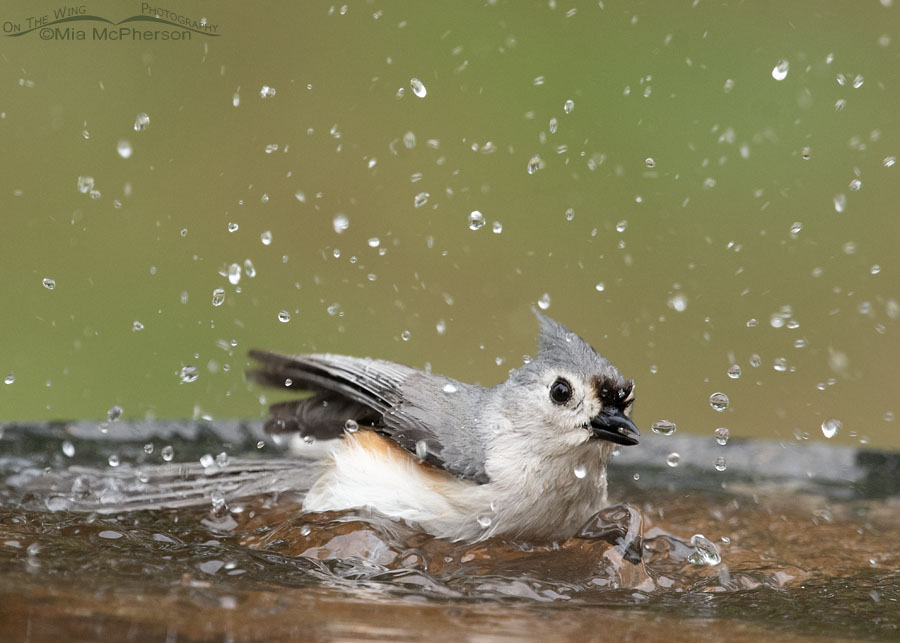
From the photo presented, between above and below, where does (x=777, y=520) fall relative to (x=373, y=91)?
below

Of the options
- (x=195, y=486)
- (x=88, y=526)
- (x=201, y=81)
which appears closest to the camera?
(x=88, y=526)

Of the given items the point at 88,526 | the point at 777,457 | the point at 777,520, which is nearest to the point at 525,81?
the point at 777,457

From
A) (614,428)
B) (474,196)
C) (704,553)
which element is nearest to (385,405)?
(614,428)

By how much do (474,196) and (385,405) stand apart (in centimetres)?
607

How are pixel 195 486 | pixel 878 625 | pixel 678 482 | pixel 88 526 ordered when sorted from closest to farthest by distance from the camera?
pixel 878 625, pixel 88 526, pixel 195 486, pixel 678 482

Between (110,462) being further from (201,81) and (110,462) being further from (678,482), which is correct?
(201,81)

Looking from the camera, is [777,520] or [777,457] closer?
[777,520]

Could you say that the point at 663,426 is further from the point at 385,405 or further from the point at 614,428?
the point at 385,405

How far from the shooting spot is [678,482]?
4.59 meters

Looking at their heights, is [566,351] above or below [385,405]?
above

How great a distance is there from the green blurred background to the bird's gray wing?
3897 mm

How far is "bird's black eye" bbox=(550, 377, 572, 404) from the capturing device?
363 centimetres

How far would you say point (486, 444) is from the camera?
3.79 m

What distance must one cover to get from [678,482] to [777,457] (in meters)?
0.51
